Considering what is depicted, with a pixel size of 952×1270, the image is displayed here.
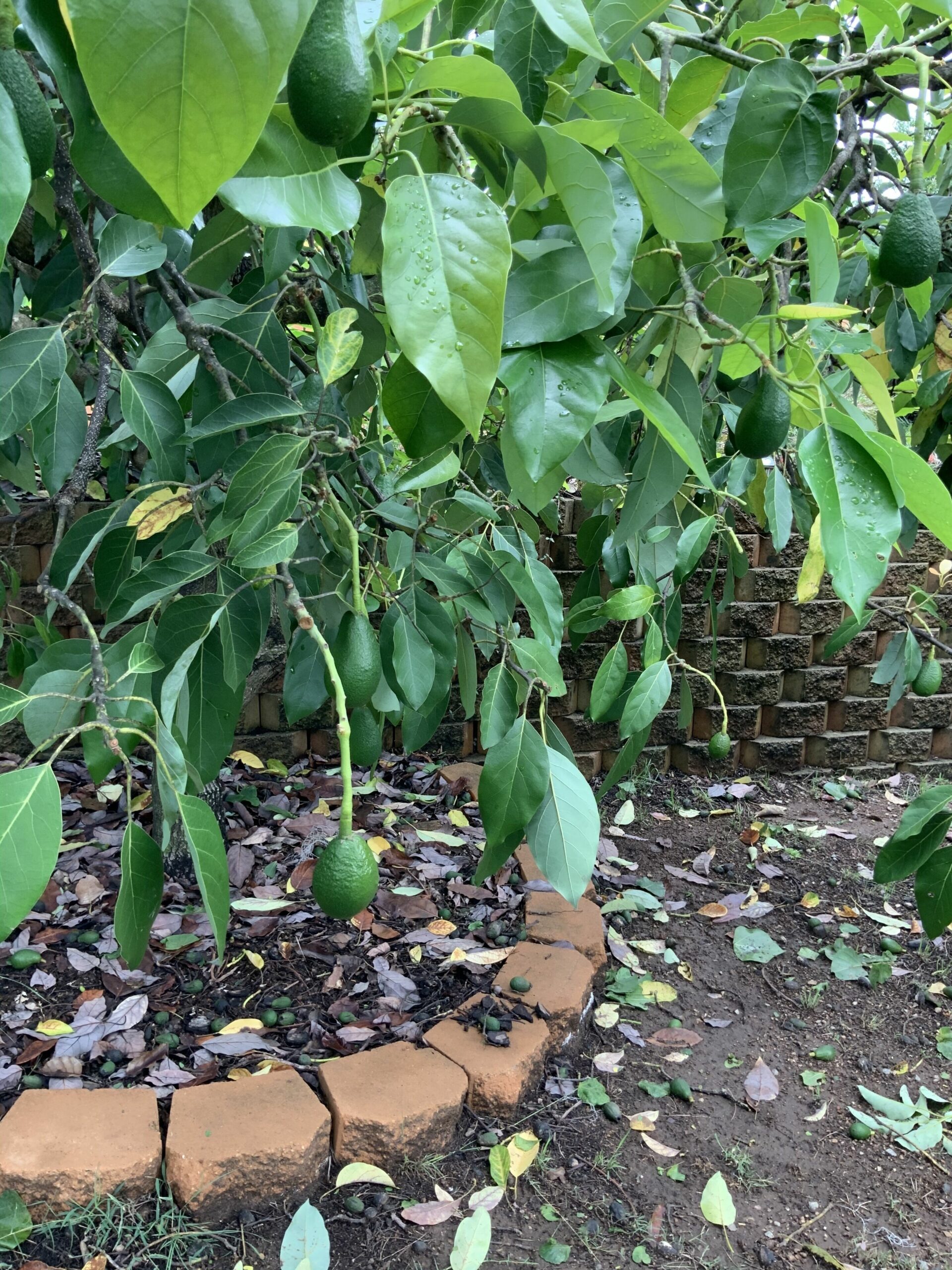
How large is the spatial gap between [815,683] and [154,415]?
10.9 ft

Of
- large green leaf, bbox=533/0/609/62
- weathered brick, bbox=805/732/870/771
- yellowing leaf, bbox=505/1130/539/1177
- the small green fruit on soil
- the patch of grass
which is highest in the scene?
large green leaf, bbox=533/0/609/62

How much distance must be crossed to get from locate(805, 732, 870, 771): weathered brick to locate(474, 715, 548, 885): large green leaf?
3267 mm

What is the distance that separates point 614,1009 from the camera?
7.55ft

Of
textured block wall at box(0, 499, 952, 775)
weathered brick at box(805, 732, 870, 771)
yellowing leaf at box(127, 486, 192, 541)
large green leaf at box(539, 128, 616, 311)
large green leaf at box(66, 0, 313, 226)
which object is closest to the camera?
large green leaf at box(66, 0, 313, 226)

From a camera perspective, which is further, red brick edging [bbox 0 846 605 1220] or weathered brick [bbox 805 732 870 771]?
weathered brick [bbox 805 732 870 771]

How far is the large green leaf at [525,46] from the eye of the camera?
26.5 inches

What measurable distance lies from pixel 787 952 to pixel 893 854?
1.17 metres

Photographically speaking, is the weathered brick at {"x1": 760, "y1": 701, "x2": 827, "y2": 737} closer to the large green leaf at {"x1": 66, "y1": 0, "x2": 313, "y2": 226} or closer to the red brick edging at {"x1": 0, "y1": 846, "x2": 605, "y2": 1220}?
the red brick edging at {"x1": 0, "y1": 846, "x2": 605, "y2": 1220}

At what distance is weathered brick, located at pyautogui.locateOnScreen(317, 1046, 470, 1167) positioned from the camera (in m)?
1.72

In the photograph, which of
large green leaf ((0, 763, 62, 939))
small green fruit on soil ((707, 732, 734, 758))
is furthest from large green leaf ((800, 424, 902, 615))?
small green fruit on soil ((707, 732, 734, 758))

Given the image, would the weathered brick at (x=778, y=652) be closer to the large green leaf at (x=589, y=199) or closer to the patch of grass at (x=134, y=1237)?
the patch of grass at (x=134, y=1237)

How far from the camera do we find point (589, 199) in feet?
1.85

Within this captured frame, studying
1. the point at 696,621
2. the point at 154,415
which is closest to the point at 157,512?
the point at 154,415

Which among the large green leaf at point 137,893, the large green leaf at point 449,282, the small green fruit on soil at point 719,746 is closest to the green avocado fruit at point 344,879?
the large green leaf at point 137,893
